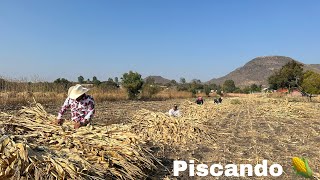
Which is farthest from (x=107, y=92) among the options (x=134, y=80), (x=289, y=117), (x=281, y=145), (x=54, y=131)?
(x=54, y=131)

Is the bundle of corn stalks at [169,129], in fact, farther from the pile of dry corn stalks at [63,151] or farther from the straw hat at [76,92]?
the pile of dry corn stalks at [63,151]

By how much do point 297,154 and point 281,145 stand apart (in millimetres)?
1051

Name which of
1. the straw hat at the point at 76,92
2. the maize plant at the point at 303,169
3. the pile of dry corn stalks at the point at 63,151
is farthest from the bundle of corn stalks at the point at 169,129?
the maize plant at the point at 303,169

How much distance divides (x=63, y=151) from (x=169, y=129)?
5006mm

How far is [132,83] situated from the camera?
35344mm

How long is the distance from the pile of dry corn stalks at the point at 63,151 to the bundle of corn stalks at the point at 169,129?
346cm

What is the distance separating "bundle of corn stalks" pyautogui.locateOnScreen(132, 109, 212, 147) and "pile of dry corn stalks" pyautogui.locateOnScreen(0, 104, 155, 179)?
3458mm

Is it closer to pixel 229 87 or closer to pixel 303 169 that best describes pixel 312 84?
pixel 303 169

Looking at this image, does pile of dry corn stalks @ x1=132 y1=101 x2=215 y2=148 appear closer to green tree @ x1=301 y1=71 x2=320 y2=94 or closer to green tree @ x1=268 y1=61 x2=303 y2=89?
green tree @ x1=301 y1=71 x2=320 y2=94

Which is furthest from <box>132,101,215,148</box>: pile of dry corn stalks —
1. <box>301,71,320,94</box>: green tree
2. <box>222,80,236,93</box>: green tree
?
<box>222,80,236,93</box>: green tree

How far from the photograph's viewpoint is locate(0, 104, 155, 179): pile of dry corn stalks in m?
3.52

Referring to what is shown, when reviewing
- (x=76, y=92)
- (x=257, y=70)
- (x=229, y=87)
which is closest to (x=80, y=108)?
(x=76, y=92)

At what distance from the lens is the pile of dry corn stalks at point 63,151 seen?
3520 millimetres

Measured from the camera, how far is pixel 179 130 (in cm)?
908
